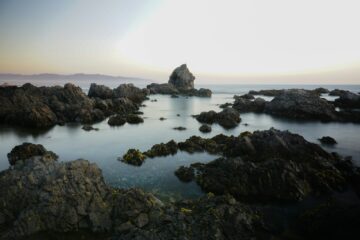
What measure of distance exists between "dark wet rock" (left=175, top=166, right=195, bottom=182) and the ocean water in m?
0.57

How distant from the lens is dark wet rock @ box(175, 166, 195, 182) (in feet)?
80.7

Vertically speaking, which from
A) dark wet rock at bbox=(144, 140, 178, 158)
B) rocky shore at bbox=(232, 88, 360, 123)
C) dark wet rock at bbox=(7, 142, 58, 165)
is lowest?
dark wet rock at bbox=(144, 140, 178, 158)

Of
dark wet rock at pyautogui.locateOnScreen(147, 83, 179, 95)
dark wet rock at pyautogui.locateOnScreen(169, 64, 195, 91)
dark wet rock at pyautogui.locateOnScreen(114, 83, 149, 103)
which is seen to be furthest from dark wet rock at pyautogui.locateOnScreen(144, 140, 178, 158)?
dark wet rock at pyautogui.locateOnScreen(169, 64, 195, 91)

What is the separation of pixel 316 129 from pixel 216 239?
44194mm

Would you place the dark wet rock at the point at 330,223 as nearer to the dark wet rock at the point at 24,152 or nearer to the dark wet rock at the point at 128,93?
the dark wet rock at the point at 24,152

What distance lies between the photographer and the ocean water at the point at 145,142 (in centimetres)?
2454

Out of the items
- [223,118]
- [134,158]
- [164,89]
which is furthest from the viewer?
[164,89]

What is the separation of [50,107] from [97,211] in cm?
4898

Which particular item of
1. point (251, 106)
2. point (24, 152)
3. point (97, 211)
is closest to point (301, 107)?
point (251, 106)

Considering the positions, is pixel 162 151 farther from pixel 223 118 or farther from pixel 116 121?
pixel 223 118

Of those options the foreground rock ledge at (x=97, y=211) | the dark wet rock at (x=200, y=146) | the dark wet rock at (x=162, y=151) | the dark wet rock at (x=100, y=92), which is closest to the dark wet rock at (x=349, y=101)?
the dark wet rock at (x=200, y=146)

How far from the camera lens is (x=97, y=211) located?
52.3ft

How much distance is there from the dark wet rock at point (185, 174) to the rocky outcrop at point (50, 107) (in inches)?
1365

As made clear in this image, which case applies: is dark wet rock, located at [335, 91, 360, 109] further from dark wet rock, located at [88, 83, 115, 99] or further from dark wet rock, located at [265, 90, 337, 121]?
dark wet rock, located at [88, 83, 115, 99]
